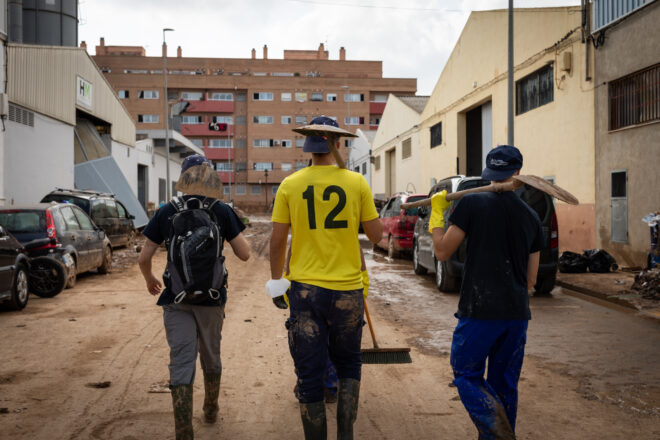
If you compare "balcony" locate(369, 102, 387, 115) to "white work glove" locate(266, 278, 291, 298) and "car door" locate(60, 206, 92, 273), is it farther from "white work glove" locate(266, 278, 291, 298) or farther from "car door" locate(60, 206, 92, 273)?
"white work glove" locate(266, 278, 291, 298)

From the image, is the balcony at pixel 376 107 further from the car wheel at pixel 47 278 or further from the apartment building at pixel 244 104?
the car wheel at pixel 47 278

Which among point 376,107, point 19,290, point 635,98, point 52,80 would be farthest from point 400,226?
point 376,107

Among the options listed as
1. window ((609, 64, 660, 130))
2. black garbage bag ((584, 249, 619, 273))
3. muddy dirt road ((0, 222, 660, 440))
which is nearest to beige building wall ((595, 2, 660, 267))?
window ((609, 64, 660, 130))

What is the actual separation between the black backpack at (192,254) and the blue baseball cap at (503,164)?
1.66 m

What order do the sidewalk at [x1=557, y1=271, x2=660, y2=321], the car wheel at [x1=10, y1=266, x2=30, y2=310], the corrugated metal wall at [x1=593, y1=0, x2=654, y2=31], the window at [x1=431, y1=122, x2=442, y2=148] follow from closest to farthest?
the car wheel at [x1=10, y1=266, x2=30, y2=310]
the sidewalk at [x1=557, y1=271, x2=660, y2=321]
the corrugated metal wall at [x1=593, y1=0, x2=654, y2=31]
the window at [x1=431, y1=122, x2=442, y2=148]

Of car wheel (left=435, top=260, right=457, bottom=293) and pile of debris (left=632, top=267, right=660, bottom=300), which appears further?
car wheel (left=435, top=260, right=457, bottom=293)

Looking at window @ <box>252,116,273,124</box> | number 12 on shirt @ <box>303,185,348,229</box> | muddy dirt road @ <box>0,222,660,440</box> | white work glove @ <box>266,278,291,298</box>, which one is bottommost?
muddy dirt road @ <box>0,222,660,440</box>

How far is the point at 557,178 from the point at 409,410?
1485 cm

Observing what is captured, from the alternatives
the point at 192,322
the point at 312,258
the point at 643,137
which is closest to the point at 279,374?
the point at 192,322

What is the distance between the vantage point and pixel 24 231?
10797 mm

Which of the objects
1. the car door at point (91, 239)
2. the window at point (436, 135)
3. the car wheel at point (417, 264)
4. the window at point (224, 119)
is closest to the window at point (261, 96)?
the window at point (224, 119)

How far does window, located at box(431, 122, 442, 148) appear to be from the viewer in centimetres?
3028

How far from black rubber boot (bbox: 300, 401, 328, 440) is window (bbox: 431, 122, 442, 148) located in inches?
1091

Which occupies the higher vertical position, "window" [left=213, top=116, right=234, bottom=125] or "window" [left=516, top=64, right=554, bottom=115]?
"window" [left=213, top=116, right=234, bottom=125]
